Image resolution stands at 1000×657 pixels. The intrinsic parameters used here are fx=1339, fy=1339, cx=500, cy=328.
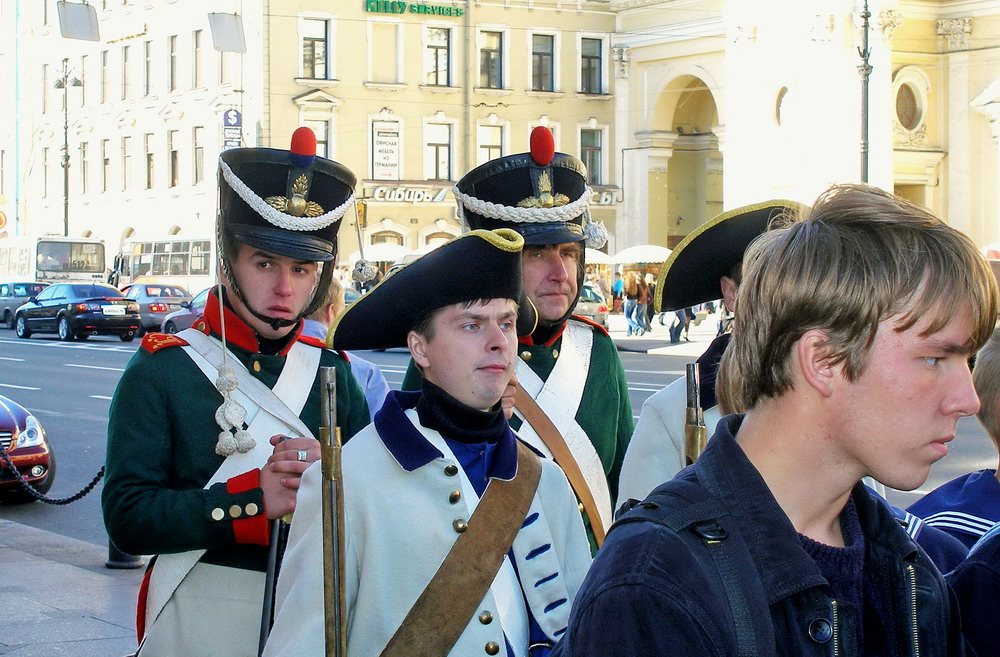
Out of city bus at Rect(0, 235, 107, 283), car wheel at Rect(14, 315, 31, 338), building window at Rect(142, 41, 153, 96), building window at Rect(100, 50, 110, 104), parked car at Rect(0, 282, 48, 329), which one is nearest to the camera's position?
car wheel at Rect(14, 315, 31, 338)

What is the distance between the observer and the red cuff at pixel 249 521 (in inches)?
132

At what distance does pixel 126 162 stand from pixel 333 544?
51202 millimetres

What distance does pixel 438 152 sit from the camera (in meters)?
47.6

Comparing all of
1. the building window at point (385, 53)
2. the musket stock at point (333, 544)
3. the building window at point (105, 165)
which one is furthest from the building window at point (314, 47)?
the musket stock at point (333, 544)

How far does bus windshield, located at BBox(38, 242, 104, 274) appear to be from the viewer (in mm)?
44469

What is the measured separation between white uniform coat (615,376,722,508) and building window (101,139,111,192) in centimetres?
5171

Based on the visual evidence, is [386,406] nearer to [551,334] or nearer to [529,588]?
[529,588]

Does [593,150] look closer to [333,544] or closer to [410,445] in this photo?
[410,445]

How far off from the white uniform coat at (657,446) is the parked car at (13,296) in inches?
1575

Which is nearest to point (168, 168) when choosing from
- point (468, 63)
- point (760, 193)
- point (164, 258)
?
point (164, 258)

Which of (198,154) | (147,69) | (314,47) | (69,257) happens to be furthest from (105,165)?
(314,47)

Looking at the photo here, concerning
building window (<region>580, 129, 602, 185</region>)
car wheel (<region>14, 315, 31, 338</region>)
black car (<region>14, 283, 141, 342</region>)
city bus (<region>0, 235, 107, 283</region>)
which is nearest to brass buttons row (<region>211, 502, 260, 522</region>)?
black car (<region>14, 283, 141, 342</region>)

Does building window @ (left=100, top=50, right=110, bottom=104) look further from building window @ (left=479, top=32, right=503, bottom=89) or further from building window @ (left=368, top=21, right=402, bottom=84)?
building window @ (left=479, top=32, right=503, bottom=89)

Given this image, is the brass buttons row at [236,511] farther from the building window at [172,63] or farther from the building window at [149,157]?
the building window at [149,157]
